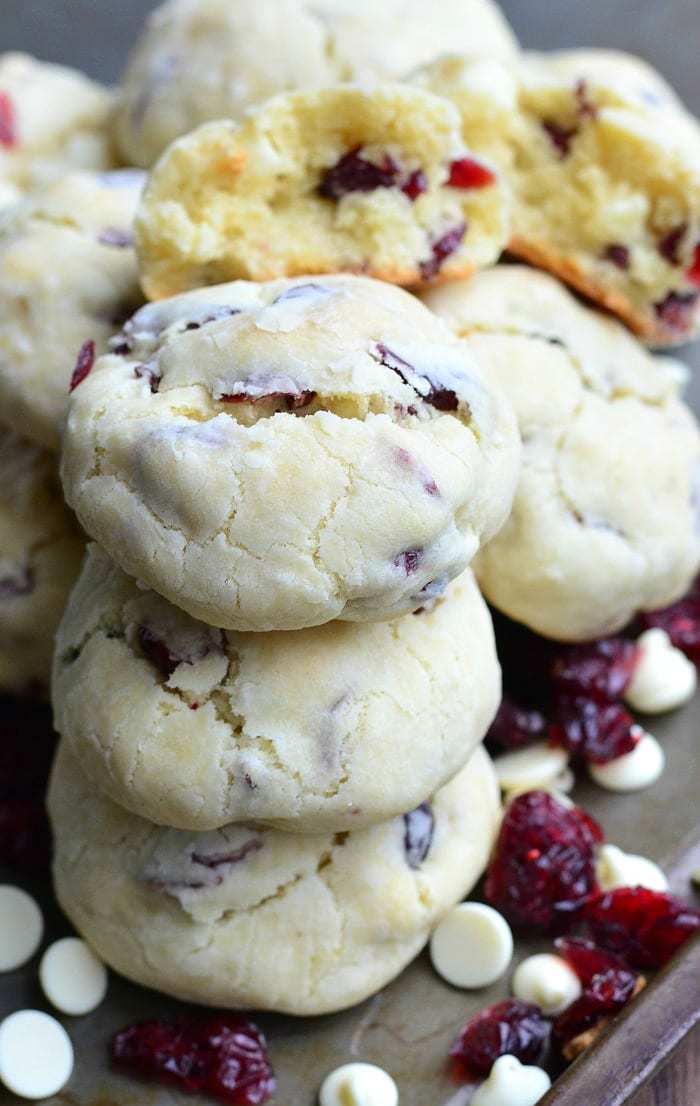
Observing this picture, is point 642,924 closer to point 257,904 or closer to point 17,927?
point 257,904

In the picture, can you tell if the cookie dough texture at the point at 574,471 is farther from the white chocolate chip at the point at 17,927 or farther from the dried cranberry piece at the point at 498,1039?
the white chocolate chip at the point at 17,927

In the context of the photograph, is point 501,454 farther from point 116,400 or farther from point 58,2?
point 58,2

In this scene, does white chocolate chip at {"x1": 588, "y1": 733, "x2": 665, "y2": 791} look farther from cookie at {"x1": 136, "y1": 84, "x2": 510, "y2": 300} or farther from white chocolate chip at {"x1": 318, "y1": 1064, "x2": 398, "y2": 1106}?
cookie at {"x1": 136, "y1": 84, "x2": 510, "y2": 300}

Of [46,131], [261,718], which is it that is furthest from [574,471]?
[46,131]

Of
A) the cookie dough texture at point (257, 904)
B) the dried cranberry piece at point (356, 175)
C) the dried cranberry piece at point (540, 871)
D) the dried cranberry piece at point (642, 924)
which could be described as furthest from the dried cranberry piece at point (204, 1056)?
the dried cranberry piece at point (356, 175)

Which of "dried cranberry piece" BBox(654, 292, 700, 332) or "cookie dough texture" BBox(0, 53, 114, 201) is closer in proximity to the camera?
"dried cranberry piece" BBox(654, 292, 700, 332)

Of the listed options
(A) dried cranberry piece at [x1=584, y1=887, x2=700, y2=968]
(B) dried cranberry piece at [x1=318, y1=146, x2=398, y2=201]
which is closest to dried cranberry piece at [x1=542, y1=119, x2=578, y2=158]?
(B) dried cranberry piece at [x1=318, y1=146, x2=398, y2=201]

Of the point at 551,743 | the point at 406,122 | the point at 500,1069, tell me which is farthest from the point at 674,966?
the point at 406,122
